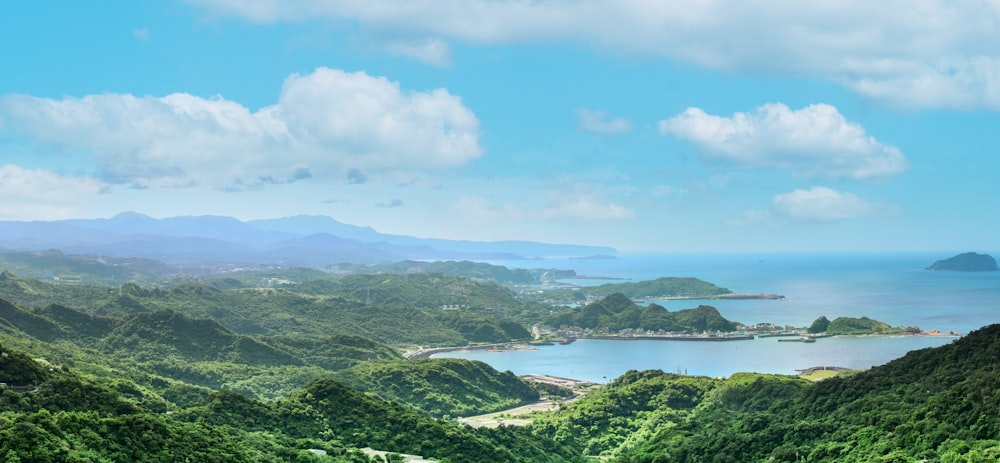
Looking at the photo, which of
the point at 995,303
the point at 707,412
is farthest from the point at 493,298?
the point at 707,412

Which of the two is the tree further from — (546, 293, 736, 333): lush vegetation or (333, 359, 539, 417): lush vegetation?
(333, 359, 539, 417): lush vegetation

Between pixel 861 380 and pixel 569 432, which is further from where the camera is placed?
pixel 569 432

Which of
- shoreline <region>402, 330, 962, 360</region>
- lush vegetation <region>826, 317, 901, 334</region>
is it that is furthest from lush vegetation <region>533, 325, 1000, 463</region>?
lush vegetation <region>826, 317, 901, 334</region>

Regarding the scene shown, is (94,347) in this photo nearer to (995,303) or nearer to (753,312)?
(753,312)

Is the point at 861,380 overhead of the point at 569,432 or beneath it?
overhead

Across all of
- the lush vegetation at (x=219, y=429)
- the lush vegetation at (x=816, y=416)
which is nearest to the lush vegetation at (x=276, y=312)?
the lush vegetation at (x=816, y=416)

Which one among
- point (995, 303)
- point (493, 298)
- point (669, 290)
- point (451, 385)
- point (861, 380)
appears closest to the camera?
point (861, 380)

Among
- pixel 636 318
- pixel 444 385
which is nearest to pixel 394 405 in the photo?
pixel 444 385
